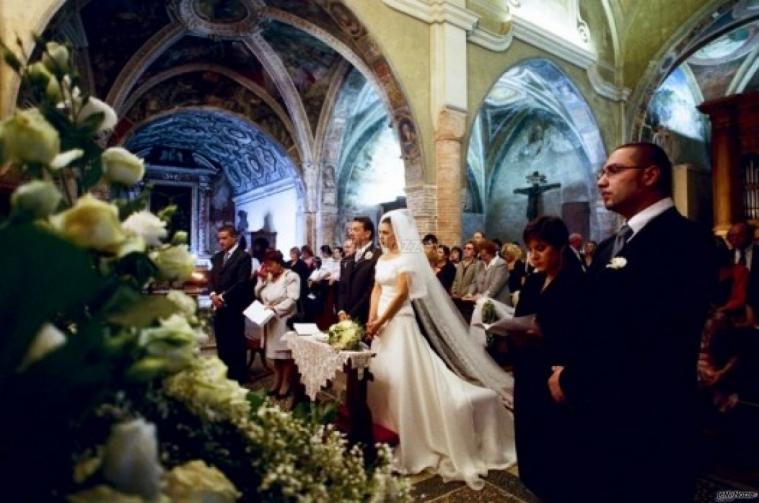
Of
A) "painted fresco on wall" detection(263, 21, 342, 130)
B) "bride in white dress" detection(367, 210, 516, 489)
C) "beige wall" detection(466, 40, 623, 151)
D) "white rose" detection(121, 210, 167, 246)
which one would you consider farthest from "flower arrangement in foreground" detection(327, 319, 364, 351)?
"painted fresco on wall" detection(263, 21, 342, 130)

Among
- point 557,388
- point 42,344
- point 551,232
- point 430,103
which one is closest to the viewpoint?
point 42,344

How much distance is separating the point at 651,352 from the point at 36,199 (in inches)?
77.8

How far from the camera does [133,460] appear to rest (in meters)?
0.53

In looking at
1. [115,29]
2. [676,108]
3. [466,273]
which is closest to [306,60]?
[115,29]

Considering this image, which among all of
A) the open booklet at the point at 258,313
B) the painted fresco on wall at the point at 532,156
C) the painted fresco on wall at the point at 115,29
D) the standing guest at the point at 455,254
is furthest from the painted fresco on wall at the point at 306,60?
the open booklet at the point at 258,313

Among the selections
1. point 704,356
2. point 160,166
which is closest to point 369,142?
point 160,166

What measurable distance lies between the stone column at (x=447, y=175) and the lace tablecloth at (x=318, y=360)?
4.72 metres

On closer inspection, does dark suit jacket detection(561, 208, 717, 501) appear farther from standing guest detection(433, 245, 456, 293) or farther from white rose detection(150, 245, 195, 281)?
standing guest detection(433, 245, 456, 293)

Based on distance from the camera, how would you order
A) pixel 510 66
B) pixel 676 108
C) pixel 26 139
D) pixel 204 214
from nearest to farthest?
pixel 26 139, pixel 510 66, pixel 676 108, pixel 204 214

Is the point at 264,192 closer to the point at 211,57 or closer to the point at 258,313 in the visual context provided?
the point at 211,57

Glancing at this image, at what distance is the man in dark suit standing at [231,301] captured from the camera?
5793 millimetres

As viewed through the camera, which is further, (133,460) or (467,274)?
(467,274)

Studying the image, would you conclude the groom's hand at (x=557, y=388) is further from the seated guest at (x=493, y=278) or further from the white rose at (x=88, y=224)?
the seated guest at (x=493, y=278)

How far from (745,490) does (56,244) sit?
4.13m
